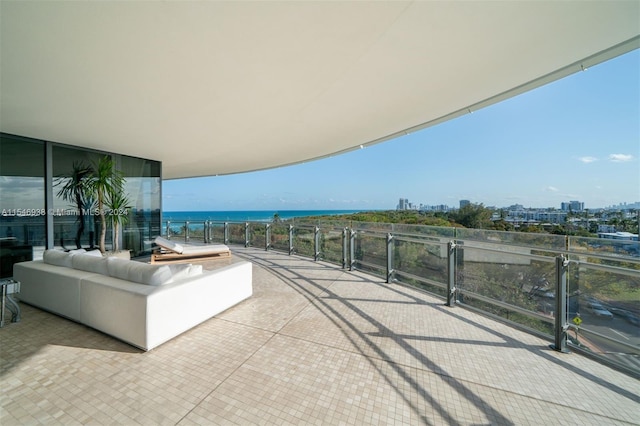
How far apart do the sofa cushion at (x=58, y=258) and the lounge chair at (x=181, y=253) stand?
234 cm

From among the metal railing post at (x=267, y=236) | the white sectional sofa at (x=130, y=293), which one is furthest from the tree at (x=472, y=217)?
the white sectional sofa at (x=130, y=293)

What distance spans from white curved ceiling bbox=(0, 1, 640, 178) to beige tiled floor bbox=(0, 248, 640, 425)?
107 inches

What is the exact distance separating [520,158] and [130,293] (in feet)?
77.8

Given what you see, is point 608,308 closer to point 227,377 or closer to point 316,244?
point 227,377

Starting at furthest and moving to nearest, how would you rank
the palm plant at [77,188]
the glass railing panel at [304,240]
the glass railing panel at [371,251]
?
the glass railing panel at [304,240], the palm plant at [77,188], the glass railing panel at [371,251]

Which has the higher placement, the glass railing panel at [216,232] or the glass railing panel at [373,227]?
the glass railing panel at [373,227]

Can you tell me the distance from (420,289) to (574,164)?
62.2 feet

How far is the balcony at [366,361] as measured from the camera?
1.71m

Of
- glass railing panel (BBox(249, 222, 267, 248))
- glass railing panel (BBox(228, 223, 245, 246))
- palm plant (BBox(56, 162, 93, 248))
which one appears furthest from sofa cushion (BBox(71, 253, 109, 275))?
glass railing panel (BBox(228, 223, 245, 246))

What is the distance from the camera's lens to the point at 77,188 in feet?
18.3

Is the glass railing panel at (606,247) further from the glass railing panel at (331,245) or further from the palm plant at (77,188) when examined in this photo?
the palm plant at (77,188)

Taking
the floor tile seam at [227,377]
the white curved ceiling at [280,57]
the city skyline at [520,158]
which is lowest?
the floor tile seam at [227,377]

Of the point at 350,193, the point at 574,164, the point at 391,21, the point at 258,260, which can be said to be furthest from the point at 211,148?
the point at 350,193

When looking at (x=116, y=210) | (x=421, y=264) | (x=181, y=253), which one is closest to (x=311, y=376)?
(x=421, y=264)
